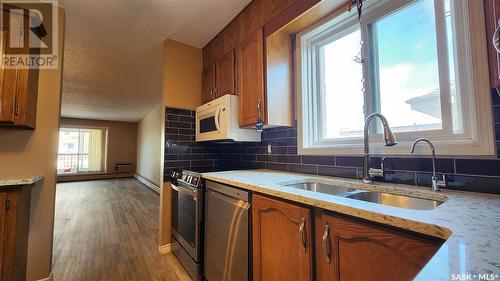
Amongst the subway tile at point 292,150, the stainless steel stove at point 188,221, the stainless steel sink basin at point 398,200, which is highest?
the subway tile at point 292,150

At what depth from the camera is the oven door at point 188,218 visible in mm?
1725

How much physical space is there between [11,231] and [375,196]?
240 cm

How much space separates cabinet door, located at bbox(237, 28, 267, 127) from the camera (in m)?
1.77

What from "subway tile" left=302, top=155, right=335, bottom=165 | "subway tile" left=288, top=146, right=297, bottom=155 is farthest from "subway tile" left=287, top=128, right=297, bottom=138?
"subway tile" left=302, top=155, right=335, bottom=165

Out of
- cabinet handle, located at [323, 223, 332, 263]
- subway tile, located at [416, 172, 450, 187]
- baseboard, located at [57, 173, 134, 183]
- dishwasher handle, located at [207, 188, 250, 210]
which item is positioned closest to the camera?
cabinet handle, located at [323, 223, 332, 263]

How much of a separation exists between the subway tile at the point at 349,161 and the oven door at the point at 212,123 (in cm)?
103

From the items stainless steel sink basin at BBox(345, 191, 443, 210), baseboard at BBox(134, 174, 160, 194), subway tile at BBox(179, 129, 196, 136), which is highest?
subway tile at BBox(179, 129, 196, 136)

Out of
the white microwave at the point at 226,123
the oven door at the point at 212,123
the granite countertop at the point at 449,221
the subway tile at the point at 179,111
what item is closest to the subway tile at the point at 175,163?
the oven door at the point at 212,123

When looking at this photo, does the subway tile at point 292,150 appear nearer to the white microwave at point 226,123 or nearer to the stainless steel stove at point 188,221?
the white microwave at point 226,123

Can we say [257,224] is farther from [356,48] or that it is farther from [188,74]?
[188,74]

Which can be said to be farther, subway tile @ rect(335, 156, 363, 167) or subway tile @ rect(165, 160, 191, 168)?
subway tile @ rect(165, 160, 191, 168)

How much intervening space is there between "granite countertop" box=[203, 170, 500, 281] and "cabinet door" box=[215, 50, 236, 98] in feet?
4.47

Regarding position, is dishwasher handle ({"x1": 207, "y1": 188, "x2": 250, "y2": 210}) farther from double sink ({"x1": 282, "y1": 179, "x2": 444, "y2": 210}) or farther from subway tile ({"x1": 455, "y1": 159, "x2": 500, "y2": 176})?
subway tile ({"x1": 455, "y1": 159, "x2": 500, "y2": 176})

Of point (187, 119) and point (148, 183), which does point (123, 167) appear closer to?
point (148, 183)
